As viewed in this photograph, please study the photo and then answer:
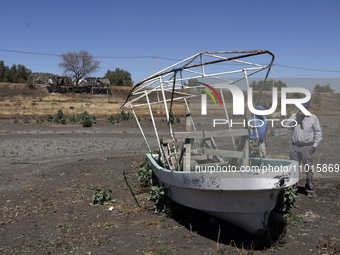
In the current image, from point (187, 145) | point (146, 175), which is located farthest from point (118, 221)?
point (146, 175)

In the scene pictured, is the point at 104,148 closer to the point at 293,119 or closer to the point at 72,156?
the point at 72,156

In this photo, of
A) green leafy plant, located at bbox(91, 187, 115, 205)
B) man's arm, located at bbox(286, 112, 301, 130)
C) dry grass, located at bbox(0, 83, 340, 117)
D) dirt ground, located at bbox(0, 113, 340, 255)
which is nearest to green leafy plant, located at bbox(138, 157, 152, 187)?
dirt ground, located at bbox(0, 113, 340, 255)

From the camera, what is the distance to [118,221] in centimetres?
532

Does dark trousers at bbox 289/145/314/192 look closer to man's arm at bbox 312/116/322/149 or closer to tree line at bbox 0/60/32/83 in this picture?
man's arm at bbox 312/116/322/149

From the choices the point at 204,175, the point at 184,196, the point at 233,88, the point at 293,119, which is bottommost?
the point at 184,196

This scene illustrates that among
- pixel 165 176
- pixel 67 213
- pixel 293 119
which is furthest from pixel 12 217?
pixel 293 119

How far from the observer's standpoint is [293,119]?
20.1 feet

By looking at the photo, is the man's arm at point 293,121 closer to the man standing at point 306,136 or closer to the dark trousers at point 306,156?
the man standing at point 306,136

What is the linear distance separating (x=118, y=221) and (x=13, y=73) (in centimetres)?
6371

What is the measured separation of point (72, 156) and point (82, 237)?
27.5ft

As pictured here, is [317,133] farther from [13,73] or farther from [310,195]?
[13,73]

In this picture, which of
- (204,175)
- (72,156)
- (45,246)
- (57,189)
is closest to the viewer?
(204,175)

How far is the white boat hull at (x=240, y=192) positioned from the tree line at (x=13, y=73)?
61.8m

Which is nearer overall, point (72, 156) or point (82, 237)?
point (82, 237)
